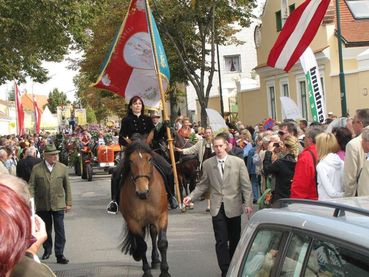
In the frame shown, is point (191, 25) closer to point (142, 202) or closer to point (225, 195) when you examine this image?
point (142, 202)

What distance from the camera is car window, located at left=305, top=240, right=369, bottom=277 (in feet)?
8.77

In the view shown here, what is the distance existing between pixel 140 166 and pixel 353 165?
9.51 ft

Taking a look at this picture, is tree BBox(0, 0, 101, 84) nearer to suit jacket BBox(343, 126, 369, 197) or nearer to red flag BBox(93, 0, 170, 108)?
red flag BBox(93, 0, 170, 108)

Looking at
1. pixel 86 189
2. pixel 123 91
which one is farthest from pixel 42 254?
pixel 86 189

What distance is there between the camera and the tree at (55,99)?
12888cm

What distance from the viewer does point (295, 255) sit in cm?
316

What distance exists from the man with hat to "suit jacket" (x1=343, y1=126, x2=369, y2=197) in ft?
16.1

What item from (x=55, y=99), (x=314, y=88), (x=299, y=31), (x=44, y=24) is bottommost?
(x=314, y=88)

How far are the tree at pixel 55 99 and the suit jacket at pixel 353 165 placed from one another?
123 metres

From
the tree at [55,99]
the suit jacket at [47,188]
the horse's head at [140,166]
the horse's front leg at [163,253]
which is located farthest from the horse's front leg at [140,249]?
the tree at [55,99]

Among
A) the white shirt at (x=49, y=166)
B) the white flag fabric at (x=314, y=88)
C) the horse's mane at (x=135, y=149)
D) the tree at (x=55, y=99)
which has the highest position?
the tree at (x=55, y=99)

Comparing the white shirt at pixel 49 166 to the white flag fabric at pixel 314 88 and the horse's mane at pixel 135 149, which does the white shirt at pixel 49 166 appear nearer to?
the horse's mane at pixel 135 149

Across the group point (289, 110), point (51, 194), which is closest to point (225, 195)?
point (51, 194)

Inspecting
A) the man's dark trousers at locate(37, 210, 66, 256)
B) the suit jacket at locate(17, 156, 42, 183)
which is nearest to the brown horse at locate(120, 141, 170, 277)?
the man's dark trousers at locate(37, 210, 66, 256)
